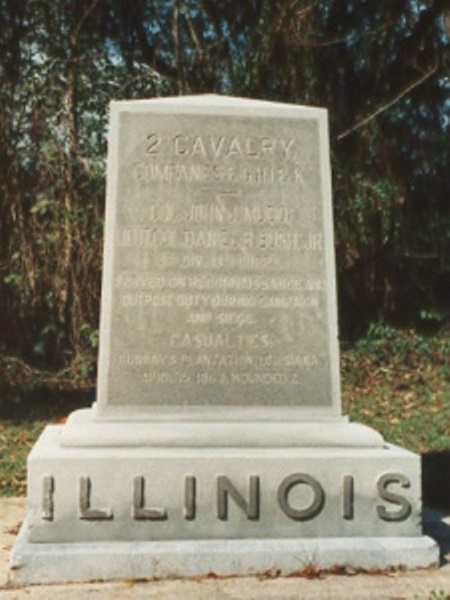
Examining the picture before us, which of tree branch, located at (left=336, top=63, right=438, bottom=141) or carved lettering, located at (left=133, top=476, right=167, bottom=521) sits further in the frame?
tree branch, located at (left=336, top=63, right=438, bottom=141)

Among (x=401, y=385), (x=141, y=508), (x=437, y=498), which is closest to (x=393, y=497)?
(x=141, y=508)

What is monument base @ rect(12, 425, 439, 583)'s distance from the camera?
494 centimetres

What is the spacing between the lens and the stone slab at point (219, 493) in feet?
16.4

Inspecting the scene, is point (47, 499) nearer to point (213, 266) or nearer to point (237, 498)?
point (237, 498)

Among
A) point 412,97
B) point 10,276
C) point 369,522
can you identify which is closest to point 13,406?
point 10,276

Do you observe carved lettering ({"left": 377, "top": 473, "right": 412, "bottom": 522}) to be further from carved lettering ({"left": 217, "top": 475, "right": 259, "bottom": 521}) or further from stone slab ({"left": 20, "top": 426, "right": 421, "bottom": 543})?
carved lettering ({"left": 217, "top": 475, "right": 259, "bottom": 521})

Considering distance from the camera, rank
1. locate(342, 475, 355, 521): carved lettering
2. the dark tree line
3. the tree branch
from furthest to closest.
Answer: the dark tree line, the tree branch, locate(342, 475, 355, 521): carved lettering

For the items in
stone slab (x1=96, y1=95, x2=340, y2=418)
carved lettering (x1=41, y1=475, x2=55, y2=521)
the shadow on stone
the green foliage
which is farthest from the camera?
the green foliage

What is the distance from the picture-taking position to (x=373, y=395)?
39.0 ft

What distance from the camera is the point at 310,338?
5555 mm

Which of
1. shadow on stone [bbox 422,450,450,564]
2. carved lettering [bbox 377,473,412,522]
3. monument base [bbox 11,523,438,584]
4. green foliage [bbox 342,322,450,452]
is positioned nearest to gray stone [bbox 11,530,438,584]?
monument base [bbox 11,523,438,584]

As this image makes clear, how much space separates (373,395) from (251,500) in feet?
22.7

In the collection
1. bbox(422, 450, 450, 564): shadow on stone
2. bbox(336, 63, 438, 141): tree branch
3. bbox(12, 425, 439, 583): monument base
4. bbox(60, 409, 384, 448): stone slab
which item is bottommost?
bbox(422, 450, 450, 564): shadow on stone

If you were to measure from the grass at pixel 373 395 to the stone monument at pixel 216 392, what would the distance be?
2.87 metres
